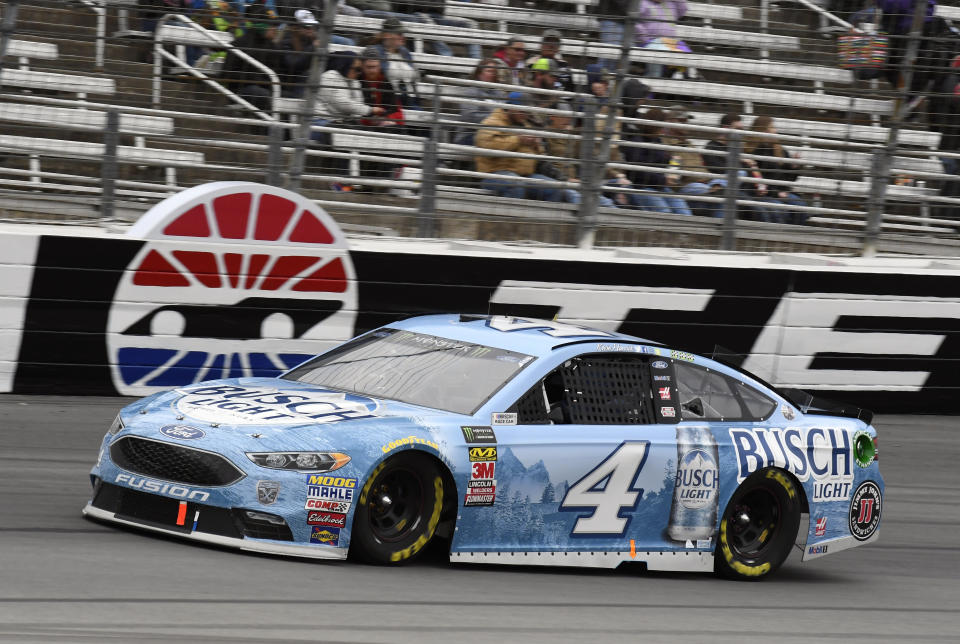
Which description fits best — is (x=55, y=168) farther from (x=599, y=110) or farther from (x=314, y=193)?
(x=599, y=110)

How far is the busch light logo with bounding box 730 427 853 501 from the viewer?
7.27 meters

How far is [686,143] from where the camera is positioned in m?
11.3

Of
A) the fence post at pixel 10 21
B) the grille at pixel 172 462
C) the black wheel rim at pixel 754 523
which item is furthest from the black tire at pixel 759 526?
the fence post at pixel 10 21

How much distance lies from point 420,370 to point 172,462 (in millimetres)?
1355

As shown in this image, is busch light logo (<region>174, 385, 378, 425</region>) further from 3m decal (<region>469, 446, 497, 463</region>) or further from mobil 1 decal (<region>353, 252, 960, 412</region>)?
mobil 1 decal (<region>353, 252, 960, 412</region>)

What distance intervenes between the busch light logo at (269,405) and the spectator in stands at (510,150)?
439 centimetres

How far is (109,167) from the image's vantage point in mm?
9914

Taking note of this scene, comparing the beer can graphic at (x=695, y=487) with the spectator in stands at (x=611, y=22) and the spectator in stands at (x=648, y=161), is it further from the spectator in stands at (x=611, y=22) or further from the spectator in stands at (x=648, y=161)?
the spectator in stands at (x=611, y=22)

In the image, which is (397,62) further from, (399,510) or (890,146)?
(399,510)

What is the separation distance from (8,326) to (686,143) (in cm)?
550

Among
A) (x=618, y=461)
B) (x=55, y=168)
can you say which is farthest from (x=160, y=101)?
(x=618, y=461)

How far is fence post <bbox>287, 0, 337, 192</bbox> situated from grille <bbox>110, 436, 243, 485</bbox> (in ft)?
14.4

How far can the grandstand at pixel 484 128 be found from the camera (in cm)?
980

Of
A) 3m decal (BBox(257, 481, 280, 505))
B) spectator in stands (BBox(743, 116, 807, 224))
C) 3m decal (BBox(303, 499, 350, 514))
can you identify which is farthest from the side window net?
spectator in stands (BBox(743, 116, 807, 224))
